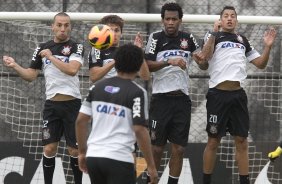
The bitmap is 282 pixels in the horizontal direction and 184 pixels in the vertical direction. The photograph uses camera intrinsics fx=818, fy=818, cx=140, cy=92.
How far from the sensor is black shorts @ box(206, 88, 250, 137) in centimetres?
957

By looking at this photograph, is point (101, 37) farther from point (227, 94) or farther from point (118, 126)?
point (118, 126)

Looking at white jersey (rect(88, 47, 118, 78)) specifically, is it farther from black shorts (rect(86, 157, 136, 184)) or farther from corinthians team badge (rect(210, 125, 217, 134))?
black shorts (rect(86, 157, 136, 184))

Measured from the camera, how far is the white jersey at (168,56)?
9578mm

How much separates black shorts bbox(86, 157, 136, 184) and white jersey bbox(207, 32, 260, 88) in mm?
2966

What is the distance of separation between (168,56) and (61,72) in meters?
1.31

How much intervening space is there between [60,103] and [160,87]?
123 cm

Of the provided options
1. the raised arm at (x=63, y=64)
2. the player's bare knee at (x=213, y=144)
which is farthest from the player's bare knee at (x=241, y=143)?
the raised arm at (x=63, y=64)

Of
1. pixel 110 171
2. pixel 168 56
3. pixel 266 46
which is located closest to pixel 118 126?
pixel 110 171

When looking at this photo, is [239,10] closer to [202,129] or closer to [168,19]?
[202,129]

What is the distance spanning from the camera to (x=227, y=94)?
31.5 ft

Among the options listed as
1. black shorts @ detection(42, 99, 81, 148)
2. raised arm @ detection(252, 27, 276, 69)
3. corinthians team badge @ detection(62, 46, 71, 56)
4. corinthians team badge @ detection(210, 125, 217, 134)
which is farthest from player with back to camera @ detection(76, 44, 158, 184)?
raised arm @ detection(252, 27, 276, 69)

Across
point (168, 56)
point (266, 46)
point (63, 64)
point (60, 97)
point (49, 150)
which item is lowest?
point (49, 150)

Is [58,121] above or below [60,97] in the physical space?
below

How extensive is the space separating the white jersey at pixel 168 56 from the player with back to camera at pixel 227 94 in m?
0.26
